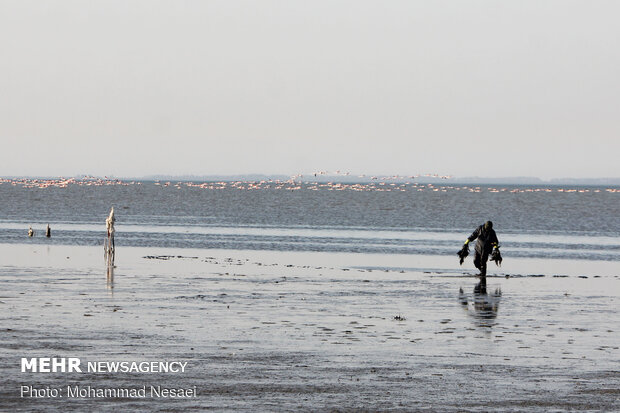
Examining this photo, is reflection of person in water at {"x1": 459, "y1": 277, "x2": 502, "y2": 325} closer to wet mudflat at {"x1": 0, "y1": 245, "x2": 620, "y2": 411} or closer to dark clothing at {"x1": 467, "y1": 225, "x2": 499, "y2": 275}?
wet mudflat at {"x1": 0, "y1": 245, "x2": 620, "y2": 411}

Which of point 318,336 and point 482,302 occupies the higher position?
point 318,336

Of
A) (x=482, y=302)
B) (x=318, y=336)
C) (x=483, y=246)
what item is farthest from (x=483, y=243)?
(x=318, y=336)

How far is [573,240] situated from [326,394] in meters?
49.5

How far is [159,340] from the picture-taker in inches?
711

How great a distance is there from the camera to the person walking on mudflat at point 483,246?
33.2m

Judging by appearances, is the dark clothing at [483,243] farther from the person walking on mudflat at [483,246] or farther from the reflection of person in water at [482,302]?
the reflection of person in water at [482,302]

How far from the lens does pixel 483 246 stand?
34.0m

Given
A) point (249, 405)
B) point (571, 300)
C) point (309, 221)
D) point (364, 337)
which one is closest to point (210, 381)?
point (249, 405)


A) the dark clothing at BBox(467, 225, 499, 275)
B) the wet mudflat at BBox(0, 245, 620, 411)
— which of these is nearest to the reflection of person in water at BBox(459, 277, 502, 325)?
the wet mudflat at BBox(0, 245, 620, 411)

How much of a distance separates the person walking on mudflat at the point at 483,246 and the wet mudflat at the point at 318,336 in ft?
2.53

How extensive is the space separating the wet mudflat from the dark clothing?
0.81m

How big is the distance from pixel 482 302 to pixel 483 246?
26.3ft

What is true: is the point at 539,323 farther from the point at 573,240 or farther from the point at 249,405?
the point at 573,240

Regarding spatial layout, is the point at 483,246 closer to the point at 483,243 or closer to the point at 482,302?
the point at 483,243
